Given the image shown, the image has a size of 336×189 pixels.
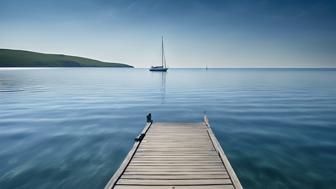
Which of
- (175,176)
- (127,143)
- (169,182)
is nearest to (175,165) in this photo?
(175,176)

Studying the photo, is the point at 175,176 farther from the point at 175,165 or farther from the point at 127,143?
the point at 127,143

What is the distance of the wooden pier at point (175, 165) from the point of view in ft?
21.7

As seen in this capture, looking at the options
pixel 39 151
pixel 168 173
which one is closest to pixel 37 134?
pixel 39 151

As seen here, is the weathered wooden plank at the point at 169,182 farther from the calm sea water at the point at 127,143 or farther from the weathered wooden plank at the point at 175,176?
Result: the calm sea water at the point at 127,143

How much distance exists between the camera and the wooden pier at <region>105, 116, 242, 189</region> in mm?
6625

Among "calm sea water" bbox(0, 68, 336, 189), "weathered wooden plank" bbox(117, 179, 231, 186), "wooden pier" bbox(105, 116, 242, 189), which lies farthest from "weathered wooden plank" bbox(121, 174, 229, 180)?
"calm sea water" bbox(0, 68, 336, 189)

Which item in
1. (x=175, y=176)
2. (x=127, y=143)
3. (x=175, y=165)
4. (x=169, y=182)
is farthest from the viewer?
(x=127, y=143)

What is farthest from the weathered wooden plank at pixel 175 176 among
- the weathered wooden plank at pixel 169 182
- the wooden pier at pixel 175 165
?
the weathered wooden plank at pixel 169 182

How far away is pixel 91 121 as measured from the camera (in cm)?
1906

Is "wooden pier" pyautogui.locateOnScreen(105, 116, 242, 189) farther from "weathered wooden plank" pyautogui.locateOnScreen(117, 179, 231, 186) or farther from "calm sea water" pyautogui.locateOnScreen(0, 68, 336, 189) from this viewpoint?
"calm sea water" pyautogui.locateOnScreen(0, 68, 336, 189)

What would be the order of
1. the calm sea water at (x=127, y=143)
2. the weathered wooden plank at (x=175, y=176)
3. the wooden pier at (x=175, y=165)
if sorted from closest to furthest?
1. the wooden pier at (x=175, y=165)
2. the weathered wooden plank at (x=175, y=176)
3. the calm sea water at (x=127, y=143)

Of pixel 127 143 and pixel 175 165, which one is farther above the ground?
pixel 175 165

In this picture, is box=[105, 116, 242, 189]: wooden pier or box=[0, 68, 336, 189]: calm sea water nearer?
box=[105, 116, 242, 189]: wooden pier

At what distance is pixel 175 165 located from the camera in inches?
316
